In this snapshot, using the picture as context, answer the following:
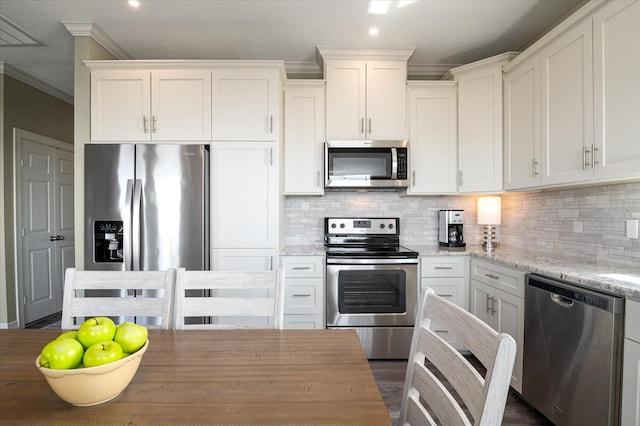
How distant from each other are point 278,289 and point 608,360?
1416 millimetres

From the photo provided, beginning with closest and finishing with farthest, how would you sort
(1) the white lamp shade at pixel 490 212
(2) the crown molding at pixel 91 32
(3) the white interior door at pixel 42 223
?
(2) the crown molding at pixel 91 32 → (1) the white lamp shade at pixel 490 212 → (3) the white interior door at pixel 42 223

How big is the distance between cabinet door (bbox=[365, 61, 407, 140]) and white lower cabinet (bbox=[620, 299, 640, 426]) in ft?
6.66

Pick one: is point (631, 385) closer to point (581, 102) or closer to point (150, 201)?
point (581, 102)

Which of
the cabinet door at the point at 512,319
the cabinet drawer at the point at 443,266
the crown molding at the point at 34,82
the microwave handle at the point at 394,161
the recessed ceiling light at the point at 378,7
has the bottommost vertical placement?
the cabinet door at the point at 512,319

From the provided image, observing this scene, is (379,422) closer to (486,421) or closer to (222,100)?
(486,421)

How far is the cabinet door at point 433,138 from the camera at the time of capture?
296 cm

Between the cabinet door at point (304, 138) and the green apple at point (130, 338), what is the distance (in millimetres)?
2257

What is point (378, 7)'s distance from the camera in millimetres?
2328

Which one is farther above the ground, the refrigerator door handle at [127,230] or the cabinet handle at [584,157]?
the cabinet handle at [584,157]

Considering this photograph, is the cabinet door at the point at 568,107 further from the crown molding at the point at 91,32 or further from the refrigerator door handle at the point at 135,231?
the crown molding at the point at 91,32

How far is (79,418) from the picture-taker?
2.23 feet

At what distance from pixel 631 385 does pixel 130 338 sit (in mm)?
1805

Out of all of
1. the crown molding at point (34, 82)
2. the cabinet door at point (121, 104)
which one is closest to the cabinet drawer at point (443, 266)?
the cabinet door at point (121, 104)

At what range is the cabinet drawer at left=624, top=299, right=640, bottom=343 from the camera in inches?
50.3
